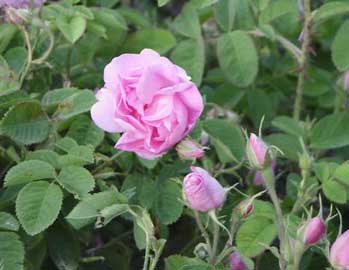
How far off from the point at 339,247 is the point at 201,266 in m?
0.22

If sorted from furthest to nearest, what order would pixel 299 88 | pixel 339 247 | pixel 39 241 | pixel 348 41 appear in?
pixel 299 88 < pixel 348 41 < pixel 39 241 < pixel 339 247

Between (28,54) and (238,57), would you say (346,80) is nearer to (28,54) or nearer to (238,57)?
(238,57)

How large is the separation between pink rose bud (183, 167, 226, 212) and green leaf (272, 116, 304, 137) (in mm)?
490

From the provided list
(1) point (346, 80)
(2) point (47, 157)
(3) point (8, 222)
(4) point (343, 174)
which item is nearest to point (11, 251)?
(3) point (8, 222)

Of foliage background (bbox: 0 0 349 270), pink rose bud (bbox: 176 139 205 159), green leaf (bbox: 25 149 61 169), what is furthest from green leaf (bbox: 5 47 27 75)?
pink rose bud (bbox: 176 139 205 159)

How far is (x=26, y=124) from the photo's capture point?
4.67ft

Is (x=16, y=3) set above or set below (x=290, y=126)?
above

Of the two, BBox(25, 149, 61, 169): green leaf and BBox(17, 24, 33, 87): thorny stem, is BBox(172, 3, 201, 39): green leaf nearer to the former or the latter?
BBox(17, 24, 33, 87): thorny stem

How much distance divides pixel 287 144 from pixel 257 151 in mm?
491

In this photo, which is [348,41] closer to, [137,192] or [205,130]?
[205,130]

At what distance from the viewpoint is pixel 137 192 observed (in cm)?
144

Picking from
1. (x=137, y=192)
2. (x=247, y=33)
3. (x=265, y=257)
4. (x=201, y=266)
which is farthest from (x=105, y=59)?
(x=201, y=266)

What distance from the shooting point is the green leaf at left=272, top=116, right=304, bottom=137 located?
63.9 inches

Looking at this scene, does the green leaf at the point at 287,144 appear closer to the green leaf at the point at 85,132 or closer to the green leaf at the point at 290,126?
the green leaf at the point at 290,126
